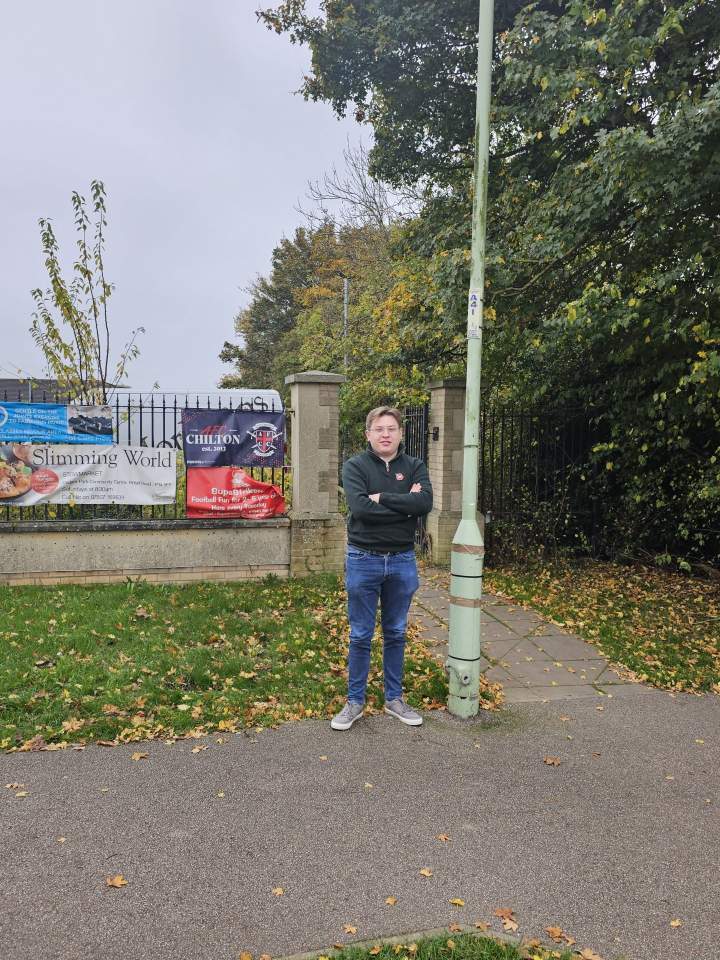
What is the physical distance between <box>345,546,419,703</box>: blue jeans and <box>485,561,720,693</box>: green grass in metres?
2.28

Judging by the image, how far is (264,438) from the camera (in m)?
7.64

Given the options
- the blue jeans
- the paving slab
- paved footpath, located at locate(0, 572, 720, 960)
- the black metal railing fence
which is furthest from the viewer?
the black metal railing fence

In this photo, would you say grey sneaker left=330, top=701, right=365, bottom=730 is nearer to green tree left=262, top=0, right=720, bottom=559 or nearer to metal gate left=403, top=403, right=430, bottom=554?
green tree left=262, top=0, right=720, bottom=559

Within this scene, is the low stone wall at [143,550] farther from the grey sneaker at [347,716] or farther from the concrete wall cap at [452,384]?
the grey sneaker at [347,716]

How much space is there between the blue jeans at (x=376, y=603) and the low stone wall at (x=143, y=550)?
3625 millimetres

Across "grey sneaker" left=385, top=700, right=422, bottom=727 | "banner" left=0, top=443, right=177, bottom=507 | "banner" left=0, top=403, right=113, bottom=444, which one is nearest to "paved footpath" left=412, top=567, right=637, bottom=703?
"grey sneaker" left=385, top=700, right=422, bottom=727

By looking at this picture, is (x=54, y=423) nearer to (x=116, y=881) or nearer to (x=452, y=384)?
(x=452, y=384)

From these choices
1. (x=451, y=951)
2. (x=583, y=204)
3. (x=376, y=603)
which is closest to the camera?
(x=451, y=951)

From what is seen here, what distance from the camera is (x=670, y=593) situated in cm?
804

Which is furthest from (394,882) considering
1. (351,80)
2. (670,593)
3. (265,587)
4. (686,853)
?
(351,80)

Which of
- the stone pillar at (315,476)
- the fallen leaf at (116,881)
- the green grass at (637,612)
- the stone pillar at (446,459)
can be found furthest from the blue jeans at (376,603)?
the stone pillar at (446,459)

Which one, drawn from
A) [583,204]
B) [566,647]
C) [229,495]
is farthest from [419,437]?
[566,647]

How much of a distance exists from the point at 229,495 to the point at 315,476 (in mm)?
1020

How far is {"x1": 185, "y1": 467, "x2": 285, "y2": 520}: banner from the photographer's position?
746 centimetres
